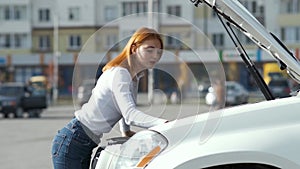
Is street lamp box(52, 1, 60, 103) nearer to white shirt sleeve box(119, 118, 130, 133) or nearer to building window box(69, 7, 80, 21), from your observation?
building window box(69, 7, 80, 21)

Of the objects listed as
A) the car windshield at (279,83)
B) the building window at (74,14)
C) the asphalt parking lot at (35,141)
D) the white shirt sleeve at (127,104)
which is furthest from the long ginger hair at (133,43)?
the building window at (74,14)

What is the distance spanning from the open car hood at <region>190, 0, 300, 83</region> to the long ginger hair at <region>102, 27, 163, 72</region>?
18.1 inches

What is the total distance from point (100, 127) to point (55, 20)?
53141mm

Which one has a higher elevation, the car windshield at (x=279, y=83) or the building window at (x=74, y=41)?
the building window at (x=74, y=41)

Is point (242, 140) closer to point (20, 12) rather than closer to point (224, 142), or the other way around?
point (224, 142)

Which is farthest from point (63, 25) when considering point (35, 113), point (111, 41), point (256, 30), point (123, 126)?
point (256, 30)

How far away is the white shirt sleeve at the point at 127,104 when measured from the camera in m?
3.86

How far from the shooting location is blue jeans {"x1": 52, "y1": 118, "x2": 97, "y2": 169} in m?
4.08

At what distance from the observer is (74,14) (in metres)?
53.6

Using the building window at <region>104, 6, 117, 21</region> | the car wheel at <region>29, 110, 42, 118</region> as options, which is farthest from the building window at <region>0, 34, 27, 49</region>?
the car wheel at <region>29, 110, 42, 118</region>

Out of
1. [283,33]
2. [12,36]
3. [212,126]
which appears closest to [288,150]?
[212,126]

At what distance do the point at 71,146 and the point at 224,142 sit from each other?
3.75ft

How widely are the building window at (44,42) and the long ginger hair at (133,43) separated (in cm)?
5461

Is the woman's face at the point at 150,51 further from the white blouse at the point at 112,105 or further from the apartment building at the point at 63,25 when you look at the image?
the apartment building at the point at 63,25
